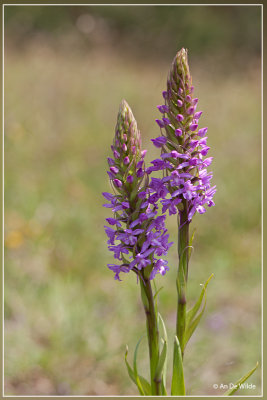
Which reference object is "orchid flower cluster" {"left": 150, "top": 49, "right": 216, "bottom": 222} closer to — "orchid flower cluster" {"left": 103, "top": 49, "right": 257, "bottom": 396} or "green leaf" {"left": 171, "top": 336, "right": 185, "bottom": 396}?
"orchid flower cluster" {"left": 103, "top": 49, "right": 257, "bottom": 396}

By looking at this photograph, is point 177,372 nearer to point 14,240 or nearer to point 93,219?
point 14,240

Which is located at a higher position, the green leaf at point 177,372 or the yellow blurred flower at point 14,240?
the yellow blurred flower at point 14,240

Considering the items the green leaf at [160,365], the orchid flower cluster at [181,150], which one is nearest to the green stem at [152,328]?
the green leaf at [160,365]

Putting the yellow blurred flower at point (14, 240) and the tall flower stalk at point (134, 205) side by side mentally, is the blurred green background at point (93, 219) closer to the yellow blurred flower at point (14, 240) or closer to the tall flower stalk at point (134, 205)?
the yellow blurred flower at point (14, 240)

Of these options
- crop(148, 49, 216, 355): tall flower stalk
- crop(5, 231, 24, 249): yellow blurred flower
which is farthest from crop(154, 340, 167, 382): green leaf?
crop(5, 231, 24, 249): yellow blurred flower

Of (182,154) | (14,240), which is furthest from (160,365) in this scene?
(14,240)

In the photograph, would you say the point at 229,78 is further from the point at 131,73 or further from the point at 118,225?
the point at 118,225

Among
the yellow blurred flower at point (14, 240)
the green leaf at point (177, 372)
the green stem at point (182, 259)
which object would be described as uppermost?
the yellow blurred flower at point (14, 240)
